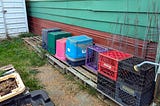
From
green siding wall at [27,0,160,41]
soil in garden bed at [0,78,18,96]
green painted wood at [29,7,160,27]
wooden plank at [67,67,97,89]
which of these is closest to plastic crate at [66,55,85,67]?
wooden plank at [67,67,97,89]

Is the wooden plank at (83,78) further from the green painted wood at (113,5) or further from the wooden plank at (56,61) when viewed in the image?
the green painted wood at (113,5)

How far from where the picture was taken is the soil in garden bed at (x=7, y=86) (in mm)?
2377

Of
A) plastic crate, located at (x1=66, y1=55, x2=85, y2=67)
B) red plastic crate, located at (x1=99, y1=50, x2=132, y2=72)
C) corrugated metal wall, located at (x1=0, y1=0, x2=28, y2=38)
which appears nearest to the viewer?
red plastic crate, located at (x1=99, y1=50, x2=132, y2=72)

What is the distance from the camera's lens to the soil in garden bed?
2.38m

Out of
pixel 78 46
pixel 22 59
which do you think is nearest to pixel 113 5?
pixel 78 46

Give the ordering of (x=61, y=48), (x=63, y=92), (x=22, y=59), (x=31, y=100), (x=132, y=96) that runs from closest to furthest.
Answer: (x=132, y=96) < (x=31, y=100) < (x=63, y=92) < (x=61, y=48) < (x=22, y=59)

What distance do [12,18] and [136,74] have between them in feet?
17.5

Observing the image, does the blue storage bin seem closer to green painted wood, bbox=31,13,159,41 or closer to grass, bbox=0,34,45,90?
green painted wood, bbox=31,13,159,41

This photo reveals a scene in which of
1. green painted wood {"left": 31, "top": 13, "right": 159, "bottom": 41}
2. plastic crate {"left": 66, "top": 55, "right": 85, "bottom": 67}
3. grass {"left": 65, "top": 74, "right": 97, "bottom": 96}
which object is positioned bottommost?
grass {"left": 65, "top": 74, "right": 97, "bottom": 96}

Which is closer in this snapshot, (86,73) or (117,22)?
(117,22)

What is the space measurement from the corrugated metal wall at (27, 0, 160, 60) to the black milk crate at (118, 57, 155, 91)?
503 millimetres

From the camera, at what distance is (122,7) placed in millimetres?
2811

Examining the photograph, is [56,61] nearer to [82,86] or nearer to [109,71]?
[82,86]

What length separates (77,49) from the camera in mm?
3254
